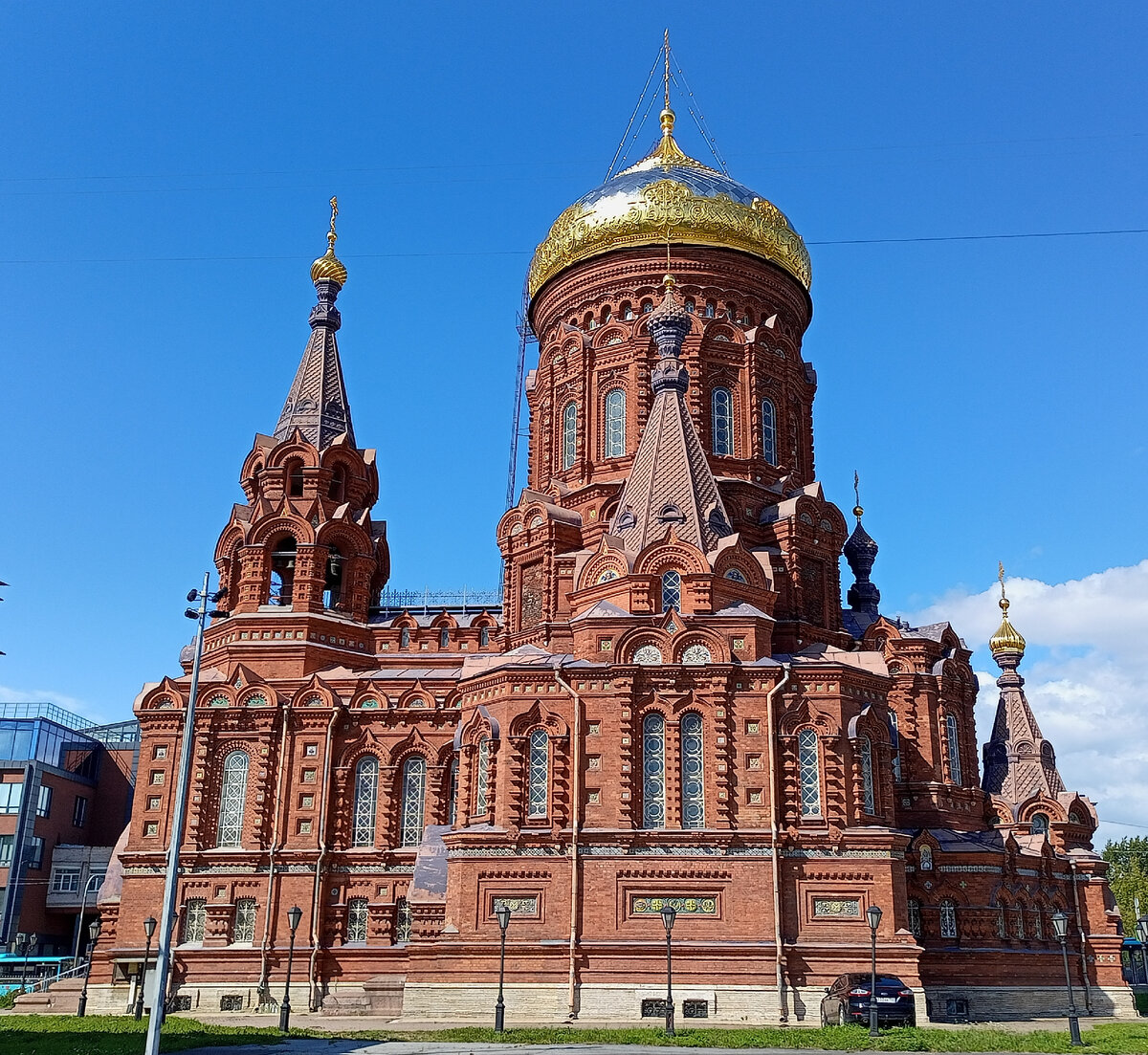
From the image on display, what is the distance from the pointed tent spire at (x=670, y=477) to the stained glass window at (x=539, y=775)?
496cm

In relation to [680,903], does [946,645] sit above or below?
above

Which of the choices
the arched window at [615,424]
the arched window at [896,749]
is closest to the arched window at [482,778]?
the arched window at [615,424]

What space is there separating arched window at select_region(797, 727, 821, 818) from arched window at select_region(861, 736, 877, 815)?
143 cm

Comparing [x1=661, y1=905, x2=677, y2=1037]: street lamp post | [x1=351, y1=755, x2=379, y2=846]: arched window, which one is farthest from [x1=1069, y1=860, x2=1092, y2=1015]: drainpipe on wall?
[x1=351, y1=755, x2=379, y2=846]: arched window

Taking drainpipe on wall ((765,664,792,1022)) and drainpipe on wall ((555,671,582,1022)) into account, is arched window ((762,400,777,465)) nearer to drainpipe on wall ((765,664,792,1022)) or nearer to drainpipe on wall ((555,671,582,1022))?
drainpipe on wall ((765,664,792,1022))

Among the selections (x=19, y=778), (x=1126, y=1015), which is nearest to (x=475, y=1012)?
(x=1126, y=1015)

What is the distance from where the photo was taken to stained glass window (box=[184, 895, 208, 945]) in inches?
1172

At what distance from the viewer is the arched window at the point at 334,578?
35.0 metres

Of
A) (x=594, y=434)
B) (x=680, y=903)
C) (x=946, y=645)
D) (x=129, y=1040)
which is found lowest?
(x=129, y=1040)

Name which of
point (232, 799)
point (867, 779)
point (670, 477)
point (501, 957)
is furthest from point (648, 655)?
point (232, 799)

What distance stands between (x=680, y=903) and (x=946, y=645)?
13049 mm

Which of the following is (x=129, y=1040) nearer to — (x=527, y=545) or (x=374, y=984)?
(x=374, y=984)

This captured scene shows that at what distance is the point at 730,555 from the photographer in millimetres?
28203

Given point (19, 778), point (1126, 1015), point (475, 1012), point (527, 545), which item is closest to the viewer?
point (475, 1012)
